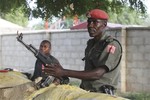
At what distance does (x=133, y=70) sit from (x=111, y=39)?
646 cm

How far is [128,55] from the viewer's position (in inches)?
354

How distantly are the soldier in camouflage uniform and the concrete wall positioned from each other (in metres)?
5.06

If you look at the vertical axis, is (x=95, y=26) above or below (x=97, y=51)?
above

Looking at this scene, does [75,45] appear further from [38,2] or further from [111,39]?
[111,39]

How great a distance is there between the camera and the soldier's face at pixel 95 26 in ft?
8.52

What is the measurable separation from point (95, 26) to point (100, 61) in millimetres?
247

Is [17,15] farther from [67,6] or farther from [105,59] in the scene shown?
[105,59]

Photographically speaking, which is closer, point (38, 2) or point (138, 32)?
point (38, 2)

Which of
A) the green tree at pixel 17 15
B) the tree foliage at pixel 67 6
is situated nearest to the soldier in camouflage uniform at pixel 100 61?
the tree foliage at pixel 67 6

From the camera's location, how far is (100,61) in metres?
2.50

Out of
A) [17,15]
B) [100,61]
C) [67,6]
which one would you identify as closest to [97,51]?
[100,61]

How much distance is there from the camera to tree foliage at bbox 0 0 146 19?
5895 millimetres

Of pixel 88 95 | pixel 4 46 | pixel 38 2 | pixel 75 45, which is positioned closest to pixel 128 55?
pixel 75 45

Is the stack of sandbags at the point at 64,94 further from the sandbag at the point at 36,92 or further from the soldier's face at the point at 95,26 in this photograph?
the soldier's face at the point at 95,26
